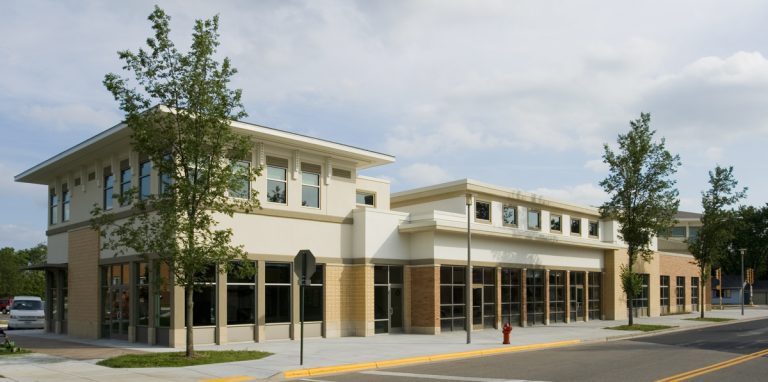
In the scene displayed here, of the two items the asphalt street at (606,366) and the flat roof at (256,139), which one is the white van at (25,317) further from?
the asphalt street at (606,366)

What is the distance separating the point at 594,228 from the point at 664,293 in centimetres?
1078

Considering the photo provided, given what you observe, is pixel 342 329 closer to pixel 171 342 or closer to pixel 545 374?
pixel 171 342

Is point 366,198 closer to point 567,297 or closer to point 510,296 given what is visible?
point 510,296

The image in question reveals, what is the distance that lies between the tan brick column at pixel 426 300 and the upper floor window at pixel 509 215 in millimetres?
7837

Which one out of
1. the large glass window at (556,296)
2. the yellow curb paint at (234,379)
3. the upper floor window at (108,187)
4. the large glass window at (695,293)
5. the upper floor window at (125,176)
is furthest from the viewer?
the large glass window at (695,293)

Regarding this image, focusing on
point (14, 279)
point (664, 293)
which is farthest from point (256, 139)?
point (14, 279)

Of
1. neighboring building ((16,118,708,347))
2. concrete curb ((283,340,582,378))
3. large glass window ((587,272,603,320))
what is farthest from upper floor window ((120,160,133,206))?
large glass window ((587,272,603,320))

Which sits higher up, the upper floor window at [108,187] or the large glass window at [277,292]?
the upper floor window at [108,187]

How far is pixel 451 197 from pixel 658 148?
482 inches

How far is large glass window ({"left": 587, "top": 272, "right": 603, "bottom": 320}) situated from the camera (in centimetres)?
4306

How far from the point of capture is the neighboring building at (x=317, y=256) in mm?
25984

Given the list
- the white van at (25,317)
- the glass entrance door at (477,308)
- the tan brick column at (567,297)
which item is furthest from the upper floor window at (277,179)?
the tan brick column at (567,297)

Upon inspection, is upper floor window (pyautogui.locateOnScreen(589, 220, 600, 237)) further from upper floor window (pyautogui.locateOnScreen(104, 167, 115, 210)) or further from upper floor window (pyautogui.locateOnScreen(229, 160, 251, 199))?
upper floor window (pyautogui.locateOnScreen(104, 167, 115, 210))

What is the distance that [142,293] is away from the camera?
1026 inches
